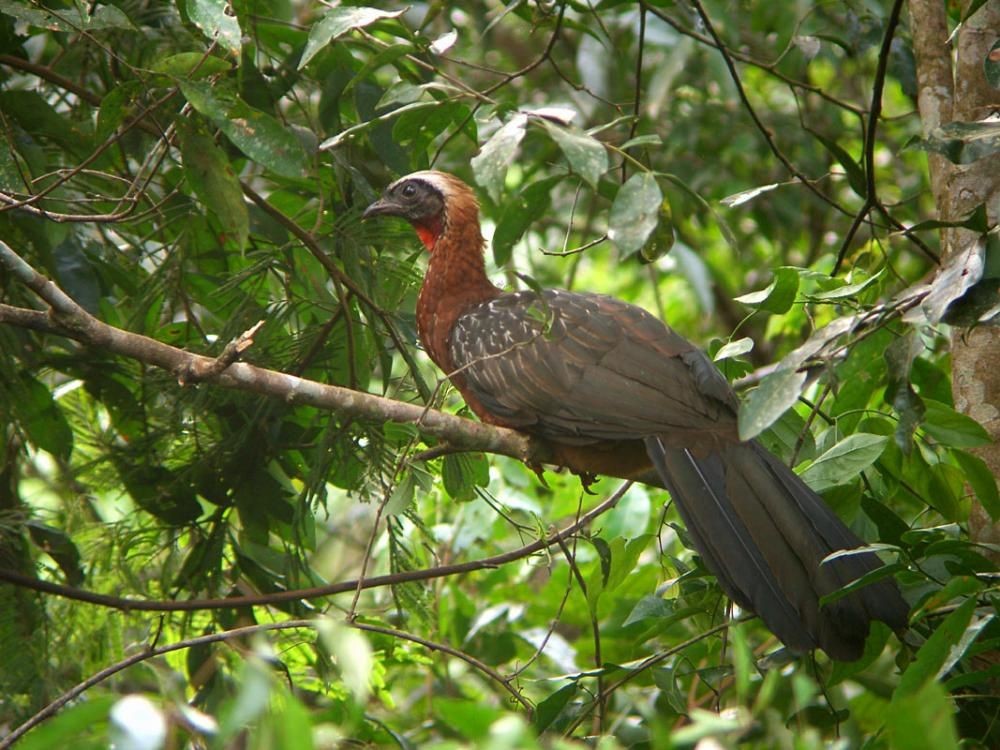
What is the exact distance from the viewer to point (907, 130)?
7672 millimetres

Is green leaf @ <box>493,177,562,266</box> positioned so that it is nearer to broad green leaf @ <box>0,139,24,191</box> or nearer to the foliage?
the foliage

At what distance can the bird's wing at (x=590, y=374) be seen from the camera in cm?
340

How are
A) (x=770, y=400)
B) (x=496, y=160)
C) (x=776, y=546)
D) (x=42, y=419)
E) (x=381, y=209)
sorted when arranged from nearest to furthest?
(x=770, y=400) → (x=496, y=160) → (x=776, y=546) → (x=42, y=419) → (x=381, y=209)

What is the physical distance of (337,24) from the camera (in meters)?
2.81

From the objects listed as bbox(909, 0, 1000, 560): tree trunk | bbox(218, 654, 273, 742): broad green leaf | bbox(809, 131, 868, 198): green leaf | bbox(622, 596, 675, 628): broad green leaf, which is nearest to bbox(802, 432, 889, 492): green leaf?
bbox(909, 0, 1000, 560): tree trunk

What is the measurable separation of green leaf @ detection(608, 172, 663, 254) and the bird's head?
1905 millimetres

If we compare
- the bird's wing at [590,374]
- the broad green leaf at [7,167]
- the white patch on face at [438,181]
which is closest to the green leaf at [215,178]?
the broad green leaf at [7,167]

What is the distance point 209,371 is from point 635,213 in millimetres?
1195

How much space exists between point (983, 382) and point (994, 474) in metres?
0.27

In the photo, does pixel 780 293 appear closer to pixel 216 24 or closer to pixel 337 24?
pixel 337 24

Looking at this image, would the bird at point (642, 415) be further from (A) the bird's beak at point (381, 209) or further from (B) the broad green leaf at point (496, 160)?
(B) the broad green leaf at point (496, 160)

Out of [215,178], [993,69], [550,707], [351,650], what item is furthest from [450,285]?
[351,650]

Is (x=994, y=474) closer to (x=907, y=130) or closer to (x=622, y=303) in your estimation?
(x=622, y=303)

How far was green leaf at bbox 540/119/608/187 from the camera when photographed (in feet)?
7.30
